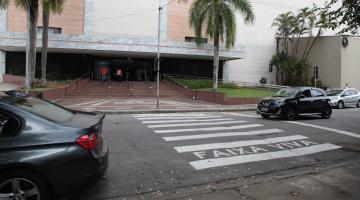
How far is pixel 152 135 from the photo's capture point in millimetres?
12266

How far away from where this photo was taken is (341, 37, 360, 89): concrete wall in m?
43.6

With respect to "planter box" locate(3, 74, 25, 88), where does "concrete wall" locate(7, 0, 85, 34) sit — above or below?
above

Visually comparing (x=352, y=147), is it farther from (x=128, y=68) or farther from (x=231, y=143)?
(x=128, y=68)

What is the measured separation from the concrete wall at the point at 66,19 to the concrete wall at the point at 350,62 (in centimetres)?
2642

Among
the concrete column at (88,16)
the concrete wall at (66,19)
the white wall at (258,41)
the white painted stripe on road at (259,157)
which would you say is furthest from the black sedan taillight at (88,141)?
the white wall at (258,41)

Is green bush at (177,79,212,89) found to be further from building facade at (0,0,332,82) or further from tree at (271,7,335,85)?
tree at (271,7,335,85)

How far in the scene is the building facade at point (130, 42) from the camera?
35.5m

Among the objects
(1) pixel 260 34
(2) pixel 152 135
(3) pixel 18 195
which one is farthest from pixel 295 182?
(1) pixel 260 34

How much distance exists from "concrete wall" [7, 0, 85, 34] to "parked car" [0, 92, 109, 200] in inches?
1402

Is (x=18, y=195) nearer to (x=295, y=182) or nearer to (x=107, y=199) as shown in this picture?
(x=107, y=199)

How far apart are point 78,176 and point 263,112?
14.0m

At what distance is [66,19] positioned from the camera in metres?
39.9

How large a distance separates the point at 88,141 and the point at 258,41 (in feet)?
148

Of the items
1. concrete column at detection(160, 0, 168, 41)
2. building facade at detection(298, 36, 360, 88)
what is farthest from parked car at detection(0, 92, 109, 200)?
building facade at detection(298, 36, 360, 88)
